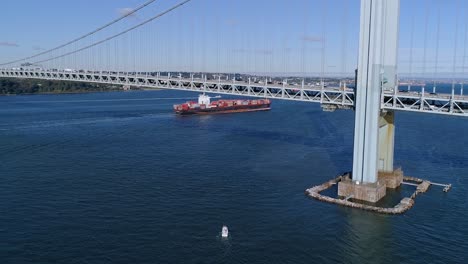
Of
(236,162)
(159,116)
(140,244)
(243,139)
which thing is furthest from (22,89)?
(140,244)

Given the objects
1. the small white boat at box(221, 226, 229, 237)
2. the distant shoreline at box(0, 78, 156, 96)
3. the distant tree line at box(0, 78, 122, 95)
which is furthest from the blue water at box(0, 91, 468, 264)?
the distant tree line at box(0, 78, 122, 95)

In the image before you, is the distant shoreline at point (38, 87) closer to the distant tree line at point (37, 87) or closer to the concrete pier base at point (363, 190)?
the distant tree line at point (37, 87)

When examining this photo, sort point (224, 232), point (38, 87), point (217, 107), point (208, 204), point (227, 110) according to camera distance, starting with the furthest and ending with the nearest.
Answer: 1. point (38, 87)
2. point (227, 110)
3. point (217, 107)
4. point (208, 204)
5. point (224, 232)

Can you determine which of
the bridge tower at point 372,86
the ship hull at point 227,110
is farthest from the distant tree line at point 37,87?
the bridge tower at point 372,86

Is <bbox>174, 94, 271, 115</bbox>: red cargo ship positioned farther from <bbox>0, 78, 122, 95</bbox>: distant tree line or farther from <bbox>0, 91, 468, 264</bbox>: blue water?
<bbox>0, 78, 122, 95</bbox>: distant tree line

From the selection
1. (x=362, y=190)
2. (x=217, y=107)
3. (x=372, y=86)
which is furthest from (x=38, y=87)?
(x=372, y=86)

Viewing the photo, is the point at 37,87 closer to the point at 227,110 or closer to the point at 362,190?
the point at 227,110
